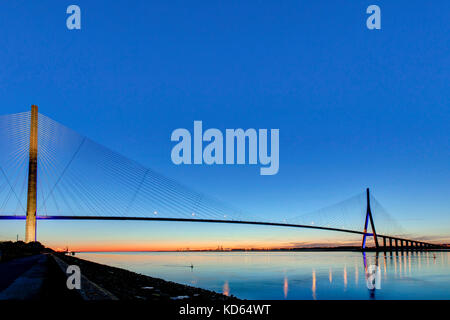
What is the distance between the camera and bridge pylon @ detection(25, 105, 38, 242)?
36.8 m

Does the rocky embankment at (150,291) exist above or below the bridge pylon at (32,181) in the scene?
below

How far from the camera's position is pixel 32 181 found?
38.1m

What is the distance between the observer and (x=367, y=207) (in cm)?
8138

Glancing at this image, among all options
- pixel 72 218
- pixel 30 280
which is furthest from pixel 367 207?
pixel 30 280

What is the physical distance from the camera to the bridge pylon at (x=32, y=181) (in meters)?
36.8

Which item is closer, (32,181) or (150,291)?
(150,291)

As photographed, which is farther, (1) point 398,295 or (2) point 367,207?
(2) point 367,207

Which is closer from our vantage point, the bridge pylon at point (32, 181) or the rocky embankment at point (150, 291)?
the rocky embankment at point (150, 291)

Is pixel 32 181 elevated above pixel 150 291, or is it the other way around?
pixel 32 181

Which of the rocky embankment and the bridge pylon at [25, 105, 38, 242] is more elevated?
the bridge pylon at [25, 105, 38, 242]

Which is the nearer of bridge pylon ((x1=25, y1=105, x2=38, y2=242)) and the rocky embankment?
the rocky embankment
